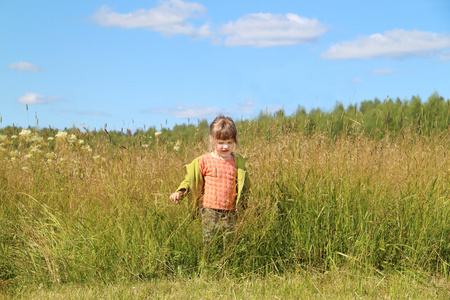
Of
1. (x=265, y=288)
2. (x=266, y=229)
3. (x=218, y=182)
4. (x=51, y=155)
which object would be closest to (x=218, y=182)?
(x=218, y=182)

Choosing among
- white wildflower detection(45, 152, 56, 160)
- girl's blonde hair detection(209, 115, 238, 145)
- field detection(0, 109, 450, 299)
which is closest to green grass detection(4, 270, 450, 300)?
field detection(0, 109, 450, 299)

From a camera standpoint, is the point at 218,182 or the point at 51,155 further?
the point at 51,155

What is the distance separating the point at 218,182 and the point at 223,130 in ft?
1.61

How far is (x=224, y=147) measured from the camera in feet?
12.9

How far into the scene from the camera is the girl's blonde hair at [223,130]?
153 inches

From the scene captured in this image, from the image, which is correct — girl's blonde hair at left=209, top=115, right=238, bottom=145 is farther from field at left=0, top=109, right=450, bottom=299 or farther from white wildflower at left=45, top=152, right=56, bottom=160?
white wildflower at left=45, top=152, right=56, bottom=160

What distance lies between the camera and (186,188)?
3998 millimetres

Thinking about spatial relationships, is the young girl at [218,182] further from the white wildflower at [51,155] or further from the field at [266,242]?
the white wildflower at [51,155]

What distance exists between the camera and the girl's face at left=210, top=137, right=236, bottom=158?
3.93m

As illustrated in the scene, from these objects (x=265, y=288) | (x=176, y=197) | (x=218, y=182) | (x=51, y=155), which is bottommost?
(x=265, y=288)

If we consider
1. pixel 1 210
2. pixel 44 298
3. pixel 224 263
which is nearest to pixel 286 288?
pixel 224 263

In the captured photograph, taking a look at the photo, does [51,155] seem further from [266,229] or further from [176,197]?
[266,229]

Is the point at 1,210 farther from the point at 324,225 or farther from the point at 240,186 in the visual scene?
the point at 324,225

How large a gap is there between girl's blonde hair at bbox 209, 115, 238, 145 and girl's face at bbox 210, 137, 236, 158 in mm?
31
